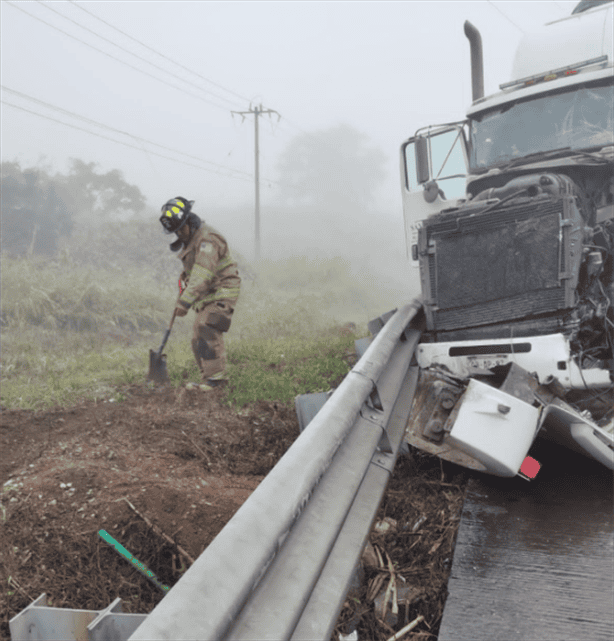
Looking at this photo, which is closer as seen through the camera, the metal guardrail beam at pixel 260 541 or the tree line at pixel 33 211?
the metal guardrail beam at pixel 260 541

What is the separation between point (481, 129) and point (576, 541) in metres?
5.22

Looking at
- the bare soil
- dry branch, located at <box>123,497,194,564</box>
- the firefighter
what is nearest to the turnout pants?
the firefighter

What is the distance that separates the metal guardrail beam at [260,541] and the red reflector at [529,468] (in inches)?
50.9

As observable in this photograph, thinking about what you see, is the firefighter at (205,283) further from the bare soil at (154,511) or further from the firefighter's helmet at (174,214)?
the bare soil at (154,511)

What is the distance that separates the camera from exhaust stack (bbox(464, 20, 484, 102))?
A: 797cm

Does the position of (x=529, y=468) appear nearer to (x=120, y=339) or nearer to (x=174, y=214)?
(x=174, y=214)

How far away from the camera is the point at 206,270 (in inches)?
264

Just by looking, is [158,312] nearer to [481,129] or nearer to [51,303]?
[51,303]

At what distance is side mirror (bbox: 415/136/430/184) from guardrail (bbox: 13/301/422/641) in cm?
495

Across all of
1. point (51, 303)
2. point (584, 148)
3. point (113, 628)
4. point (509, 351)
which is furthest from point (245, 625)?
point (51, 303)

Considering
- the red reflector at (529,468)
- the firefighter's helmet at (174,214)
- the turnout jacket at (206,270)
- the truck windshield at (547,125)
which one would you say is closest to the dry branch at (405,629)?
the red reflector at (529,468)

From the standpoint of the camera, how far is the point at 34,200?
20.0 meters

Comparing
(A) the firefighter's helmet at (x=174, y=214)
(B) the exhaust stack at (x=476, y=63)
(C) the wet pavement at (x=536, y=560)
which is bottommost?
(C) the wet pavement at (x=536, y=560)

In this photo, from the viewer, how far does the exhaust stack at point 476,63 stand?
26.1 feet
